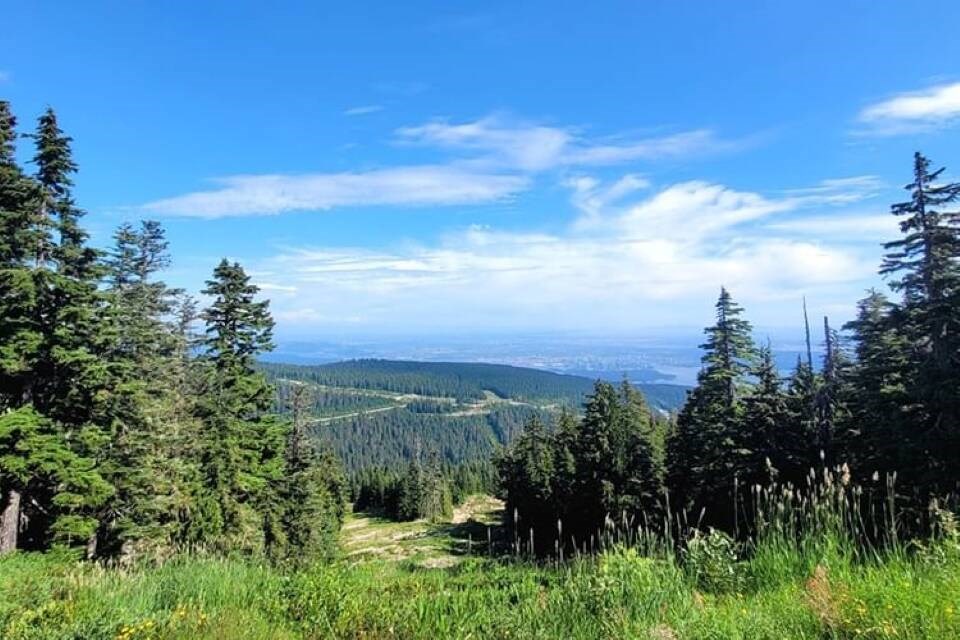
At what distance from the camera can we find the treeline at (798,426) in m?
18.7

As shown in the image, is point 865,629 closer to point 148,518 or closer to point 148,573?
point 148,573

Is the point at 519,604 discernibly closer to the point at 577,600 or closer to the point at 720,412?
the point at 577,600

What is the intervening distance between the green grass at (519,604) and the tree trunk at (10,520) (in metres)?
13.1

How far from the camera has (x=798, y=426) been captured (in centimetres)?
2831

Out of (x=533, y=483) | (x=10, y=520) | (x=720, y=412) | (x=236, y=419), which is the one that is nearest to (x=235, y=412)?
(x=236, y=419)

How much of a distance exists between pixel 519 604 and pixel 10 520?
18.2 metres

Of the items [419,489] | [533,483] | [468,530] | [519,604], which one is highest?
[519,604]

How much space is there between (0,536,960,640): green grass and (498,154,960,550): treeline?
27.6 inches

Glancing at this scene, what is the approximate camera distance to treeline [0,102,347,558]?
17.3 metres

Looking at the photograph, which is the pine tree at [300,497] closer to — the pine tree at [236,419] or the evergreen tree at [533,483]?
the pine tree at [236,419]


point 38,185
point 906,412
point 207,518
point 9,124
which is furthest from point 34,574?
point 906,412

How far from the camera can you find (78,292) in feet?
59.6

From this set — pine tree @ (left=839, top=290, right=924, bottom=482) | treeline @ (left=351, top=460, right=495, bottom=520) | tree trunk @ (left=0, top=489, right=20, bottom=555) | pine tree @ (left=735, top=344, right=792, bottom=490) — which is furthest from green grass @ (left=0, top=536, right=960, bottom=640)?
treeline @ (left=351, top=460, right=495, bottom=520)

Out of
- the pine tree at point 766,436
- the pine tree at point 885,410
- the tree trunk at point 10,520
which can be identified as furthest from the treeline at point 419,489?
the tree trunk at point 10,520
